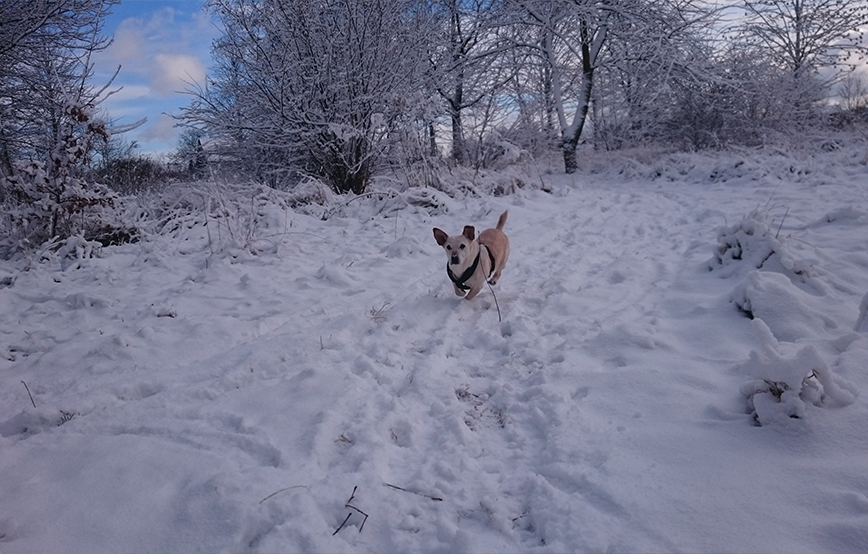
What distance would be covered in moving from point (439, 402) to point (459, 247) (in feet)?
5.39

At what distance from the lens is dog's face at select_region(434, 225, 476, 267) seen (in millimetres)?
3785

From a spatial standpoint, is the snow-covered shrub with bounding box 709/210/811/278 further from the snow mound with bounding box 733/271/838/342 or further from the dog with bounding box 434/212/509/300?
the dog with bounding box 434/212/509/300

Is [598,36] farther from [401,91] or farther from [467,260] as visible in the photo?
[467,260]

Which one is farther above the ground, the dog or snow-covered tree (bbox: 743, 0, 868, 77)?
snow-covered tree (bbox: 743, 0, 868, 77)

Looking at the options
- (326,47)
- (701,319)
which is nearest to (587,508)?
(701,319)

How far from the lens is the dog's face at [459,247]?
3.79m

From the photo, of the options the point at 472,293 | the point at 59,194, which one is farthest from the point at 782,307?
the point at 59,194

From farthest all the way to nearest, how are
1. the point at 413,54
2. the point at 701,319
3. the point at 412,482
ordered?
the point at 413,54, the point at 701,319, the point at 412,482

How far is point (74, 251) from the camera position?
5.22 m

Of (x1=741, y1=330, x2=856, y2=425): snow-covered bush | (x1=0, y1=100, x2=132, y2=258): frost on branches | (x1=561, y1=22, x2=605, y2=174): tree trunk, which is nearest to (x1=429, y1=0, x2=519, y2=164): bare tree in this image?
(x1=561, y1=22, x2=605, y2=174): tree trunk

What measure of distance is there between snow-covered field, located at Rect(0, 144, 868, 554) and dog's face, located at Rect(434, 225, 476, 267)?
17.2 inches

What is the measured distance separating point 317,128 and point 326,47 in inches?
62.8

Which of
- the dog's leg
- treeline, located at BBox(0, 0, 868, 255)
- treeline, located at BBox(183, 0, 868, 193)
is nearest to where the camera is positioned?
the dog's leg

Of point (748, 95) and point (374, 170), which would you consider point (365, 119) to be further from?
point (748, 95)
